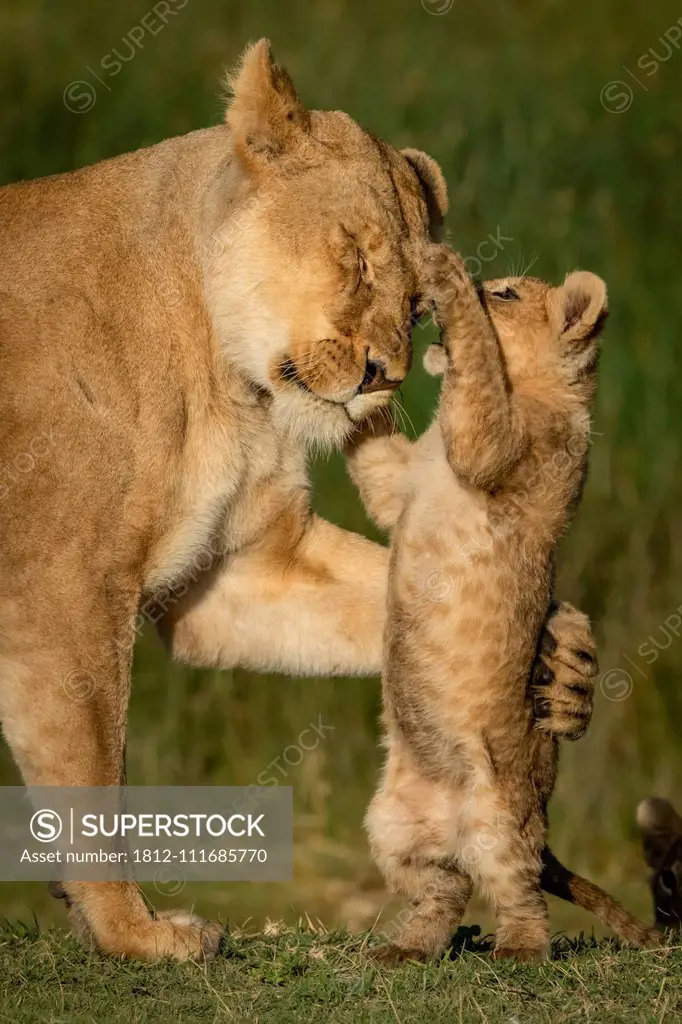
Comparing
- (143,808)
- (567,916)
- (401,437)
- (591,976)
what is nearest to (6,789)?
(143,808)

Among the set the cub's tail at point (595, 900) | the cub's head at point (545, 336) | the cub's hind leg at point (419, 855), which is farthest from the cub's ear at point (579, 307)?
the cub's tail at point (595, 900)

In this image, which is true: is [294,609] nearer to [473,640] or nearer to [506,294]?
[473,640]

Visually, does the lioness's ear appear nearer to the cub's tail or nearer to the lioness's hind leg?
the lioness's hind leg

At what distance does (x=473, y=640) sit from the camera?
16.0ft

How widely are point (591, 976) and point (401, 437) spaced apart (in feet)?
5.73

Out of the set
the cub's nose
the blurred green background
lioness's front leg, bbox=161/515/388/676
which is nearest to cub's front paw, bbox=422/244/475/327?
the cub's nose

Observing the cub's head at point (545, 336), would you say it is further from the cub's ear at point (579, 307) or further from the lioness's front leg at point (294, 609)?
the lioness's front leg at point (294, 609)

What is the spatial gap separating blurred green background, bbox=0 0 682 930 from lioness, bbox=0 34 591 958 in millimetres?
3774

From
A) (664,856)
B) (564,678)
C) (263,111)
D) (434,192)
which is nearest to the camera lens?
(263,111)

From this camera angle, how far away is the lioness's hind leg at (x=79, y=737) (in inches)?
184

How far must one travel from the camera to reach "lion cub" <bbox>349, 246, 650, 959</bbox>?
479 centimetres

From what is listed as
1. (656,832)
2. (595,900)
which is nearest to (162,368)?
(595,900)

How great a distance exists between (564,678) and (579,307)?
1086mm

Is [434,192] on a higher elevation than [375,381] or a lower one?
higher
